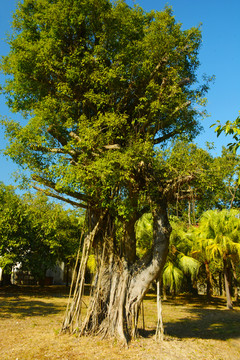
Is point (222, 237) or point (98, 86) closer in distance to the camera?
point (98, 86)

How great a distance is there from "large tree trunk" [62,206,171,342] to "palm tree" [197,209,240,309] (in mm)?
9044

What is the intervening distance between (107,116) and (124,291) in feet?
15.7

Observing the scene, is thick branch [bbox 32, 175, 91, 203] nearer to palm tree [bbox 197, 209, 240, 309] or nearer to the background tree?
the background tree

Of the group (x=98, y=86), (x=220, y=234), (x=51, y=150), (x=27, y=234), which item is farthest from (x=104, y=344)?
(x=27, y=234)

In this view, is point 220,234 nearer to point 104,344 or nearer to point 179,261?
point 179,261

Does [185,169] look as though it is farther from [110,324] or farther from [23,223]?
[23,223]

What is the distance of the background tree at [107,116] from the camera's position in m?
7.33

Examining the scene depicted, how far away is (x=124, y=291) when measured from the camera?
24.1 feet

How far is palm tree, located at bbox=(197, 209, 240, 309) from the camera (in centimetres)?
1546

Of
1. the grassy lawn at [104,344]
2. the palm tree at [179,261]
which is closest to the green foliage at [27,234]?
the palm tree at [179,261]

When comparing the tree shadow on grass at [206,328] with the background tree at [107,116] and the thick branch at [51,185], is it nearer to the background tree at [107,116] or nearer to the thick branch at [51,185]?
the background tree at [107,116]

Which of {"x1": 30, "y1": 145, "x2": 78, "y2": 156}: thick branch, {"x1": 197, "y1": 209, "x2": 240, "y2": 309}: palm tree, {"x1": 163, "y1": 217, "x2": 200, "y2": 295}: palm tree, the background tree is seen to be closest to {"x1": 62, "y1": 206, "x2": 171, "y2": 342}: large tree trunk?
the background tree

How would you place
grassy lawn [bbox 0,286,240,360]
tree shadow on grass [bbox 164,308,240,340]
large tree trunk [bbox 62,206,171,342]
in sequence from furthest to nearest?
tree shadow on grass [bbox 164,308,240,340], large tree trunk [bbox 62,206,171,342], grassy lawn [bbox 0,286,240,360]

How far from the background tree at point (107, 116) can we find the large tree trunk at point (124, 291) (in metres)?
0.03
